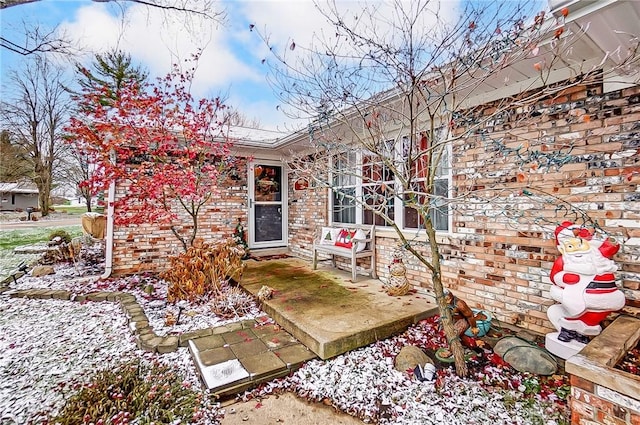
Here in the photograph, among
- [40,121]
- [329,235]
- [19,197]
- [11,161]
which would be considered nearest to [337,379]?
[329,235]

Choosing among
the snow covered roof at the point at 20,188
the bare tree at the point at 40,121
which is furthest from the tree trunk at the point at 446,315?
the snow covered roof at the point at 20,188

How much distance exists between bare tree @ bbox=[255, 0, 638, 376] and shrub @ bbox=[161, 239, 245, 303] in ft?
7.27

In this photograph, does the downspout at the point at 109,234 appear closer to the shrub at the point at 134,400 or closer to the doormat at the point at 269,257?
the doormat at the point at 269,257

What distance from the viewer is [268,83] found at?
11.9 feet

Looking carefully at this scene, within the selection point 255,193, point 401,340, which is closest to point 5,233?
point 255,193

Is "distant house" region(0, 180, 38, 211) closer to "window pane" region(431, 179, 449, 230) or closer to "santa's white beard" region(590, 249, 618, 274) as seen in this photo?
"window pane" region(431, 179, 449, 230)

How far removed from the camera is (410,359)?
2.52 metres

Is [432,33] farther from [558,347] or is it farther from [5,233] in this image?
[5,233]

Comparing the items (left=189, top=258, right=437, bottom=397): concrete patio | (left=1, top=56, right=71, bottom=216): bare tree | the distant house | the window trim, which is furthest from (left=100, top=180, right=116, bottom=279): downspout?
the distant house

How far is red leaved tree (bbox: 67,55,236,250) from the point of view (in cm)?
482

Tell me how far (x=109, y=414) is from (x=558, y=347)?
3484 mm

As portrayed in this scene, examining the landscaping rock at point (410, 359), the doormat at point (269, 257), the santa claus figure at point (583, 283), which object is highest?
the santa claus figure at point (583, 283)

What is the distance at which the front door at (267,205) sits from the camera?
7.14 meters

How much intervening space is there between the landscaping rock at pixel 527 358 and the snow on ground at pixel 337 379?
0.23 feet
